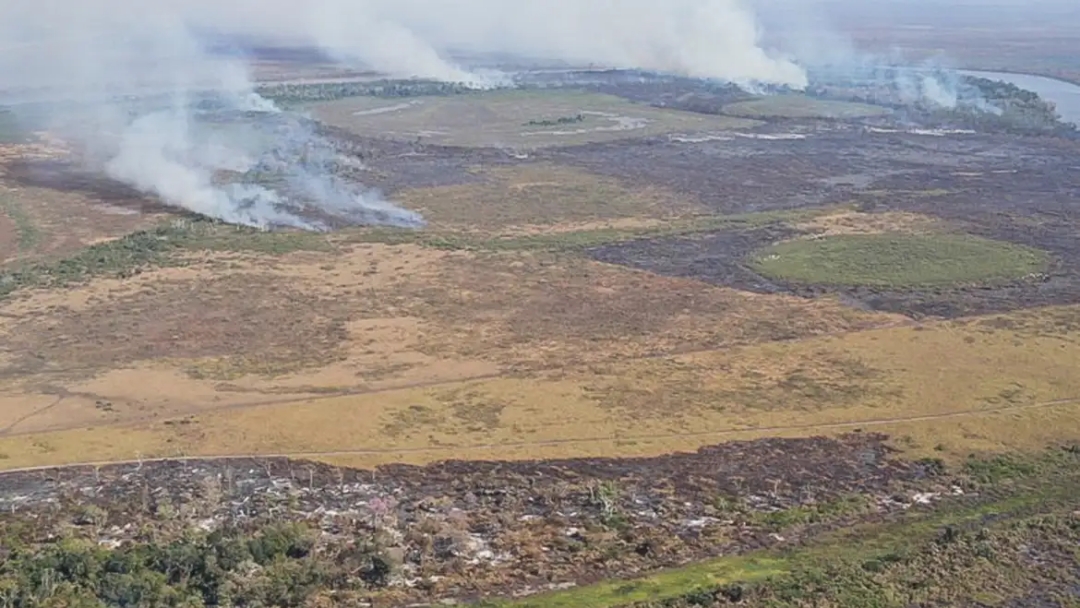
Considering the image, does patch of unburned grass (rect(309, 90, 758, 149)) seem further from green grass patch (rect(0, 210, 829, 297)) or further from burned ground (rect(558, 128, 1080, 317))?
green grass patch (rect(0, 210, 829, 297))

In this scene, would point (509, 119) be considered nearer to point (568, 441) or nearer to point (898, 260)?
point (898, 260)

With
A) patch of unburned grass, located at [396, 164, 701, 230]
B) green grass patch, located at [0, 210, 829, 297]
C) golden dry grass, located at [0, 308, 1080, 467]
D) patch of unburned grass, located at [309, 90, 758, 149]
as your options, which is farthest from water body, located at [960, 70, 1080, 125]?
golden dry grass, located at [0, 308, 1080, 467]

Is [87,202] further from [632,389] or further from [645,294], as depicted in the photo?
[632,389]

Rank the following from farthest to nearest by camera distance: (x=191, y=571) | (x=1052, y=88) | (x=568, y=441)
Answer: (x=1052, y=88), (x=568, y=441), (x=191, y=571)

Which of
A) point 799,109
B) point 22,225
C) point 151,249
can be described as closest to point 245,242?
point 151,249

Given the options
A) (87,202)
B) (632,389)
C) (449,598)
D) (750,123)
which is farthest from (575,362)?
(750,123)

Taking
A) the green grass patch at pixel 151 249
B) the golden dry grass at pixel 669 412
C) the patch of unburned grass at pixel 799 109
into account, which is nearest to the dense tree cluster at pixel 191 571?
the golden dry grass at pixel 669 412

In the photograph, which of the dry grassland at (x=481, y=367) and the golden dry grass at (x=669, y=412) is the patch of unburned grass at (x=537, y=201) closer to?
the dry grassland at (x=481, y=367)
